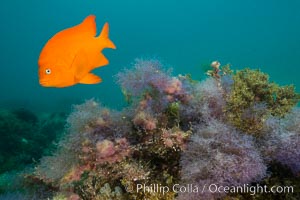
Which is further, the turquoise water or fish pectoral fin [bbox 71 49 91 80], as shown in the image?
the turquoise water

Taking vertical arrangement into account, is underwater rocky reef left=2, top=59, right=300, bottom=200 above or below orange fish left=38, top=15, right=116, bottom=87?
below

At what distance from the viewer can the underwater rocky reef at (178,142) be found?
2803 millimetres

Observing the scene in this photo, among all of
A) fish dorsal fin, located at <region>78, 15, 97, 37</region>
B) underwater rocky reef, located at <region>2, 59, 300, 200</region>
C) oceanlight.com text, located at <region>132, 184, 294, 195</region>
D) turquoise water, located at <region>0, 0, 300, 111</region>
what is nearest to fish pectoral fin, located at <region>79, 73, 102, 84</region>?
fish dorsal fin, located at <region>78, 15, 97, 37</region>

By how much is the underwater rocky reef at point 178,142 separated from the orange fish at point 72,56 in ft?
2.92

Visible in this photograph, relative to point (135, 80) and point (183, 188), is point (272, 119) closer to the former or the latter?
point (183, 188)

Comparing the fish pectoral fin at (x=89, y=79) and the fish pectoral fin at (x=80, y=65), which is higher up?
the fish pectoral fin at (x=80, y=65)

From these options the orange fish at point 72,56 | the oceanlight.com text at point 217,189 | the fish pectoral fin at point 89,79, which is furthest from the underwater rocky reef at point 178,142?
the orange fish at point 72,56

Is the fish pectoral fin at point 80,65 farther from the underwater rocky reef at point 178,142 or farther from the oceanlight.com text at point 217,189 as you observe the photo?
the oceanlight.com text at point 217,189

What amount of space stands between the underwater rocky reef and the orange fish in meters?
0.89

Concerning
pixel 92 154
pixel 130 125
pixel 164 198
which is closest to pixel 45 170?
pixel 92 154

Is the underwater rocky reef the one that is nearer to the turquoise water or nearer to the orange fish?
the orange fish

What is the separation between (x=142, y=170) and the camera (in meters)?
3.22

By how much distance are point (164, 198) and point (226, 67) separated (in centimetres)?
209

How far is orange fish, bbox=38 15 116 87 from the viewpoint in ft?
8.09
